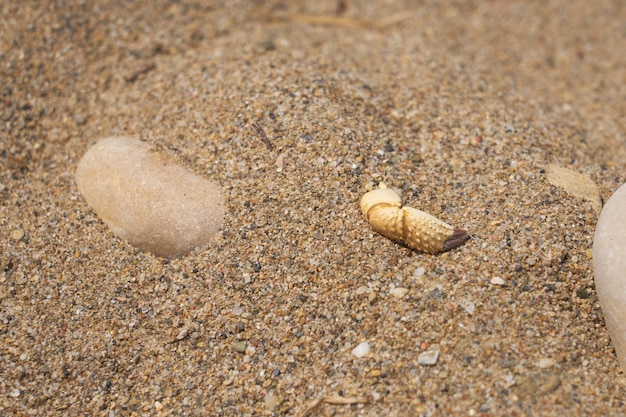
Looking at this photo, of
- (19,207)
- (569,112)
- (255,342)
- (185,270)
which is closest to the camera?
(255,342)

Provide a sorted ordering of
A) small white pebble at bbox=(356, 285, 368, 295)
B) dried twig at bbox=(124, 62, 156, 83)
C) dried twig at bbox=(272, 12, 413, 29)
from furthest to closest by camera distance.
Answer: dried twig at bbox=(272, 12, 413, 29), dried twig at bbox=(124, 62, 156, 83), small white pebble at bbox=(356, 285, 368, 295)

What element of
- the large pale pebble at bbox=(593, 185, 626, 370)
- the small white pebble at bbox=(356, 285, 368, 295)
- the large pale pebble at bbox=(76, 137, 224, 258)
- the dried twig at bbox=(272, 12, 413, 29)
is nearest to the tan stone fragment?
the large pale pebble at bbox=(593, 185, 626, 370)

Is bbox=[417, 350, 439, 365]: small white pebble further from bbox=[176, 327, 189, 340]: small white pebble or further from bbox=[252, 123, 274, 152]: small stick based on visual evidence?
bbox=[252, 123, 274, 152]: small stick

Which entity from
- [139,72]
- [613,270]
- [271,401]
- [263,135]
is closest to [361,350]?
[271,401]

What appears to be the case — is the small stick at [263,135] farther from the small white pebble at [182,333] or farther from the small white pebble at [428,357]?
the small white pebble at [428,357]

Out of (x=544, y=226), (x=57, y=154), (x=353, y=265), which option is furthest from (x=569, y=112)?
(x=57, y=154)

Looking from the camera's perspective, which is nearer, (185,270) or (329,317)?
(329,317)

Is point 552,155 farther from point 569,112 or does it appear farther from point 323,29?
point 323,29
